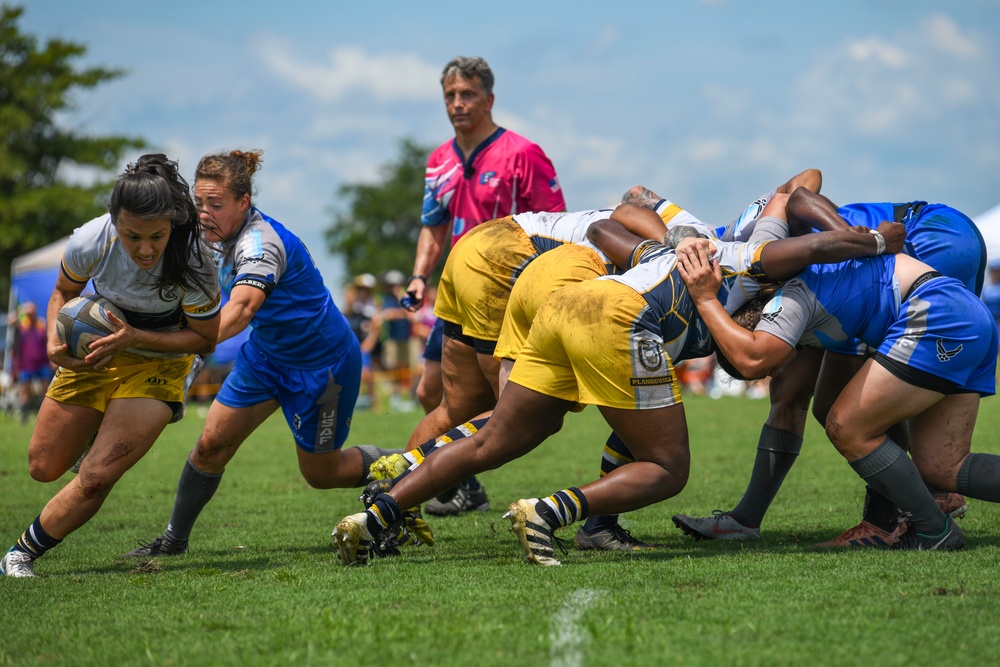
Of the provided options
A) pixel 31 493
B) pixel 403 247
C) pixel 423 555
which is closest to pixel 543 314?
pixel 423 555

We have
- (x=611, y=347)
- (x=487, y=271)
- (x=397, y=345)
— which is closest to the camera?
Result: (x=611, y=347)

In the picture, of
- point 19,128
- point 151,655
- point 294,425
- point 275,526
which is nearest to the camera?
point 151,655

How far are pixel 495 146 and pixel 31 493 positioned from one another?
4650mm

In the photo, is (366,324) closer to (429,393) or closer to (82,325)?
(429,393)

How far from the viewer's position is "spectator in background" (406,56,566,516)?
713 cm

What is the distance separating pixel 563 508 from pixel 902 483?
5.42ft

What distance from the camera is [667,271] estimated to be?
4867 mm

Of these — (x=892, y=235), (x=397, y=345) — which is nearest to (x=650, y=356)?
(x=892, y=235)

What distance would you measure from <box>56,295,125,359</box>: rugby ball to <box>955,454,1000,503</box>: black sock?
4117mm

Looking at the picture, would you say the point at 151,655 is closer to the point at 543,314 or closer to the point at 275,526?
the point at 543,314

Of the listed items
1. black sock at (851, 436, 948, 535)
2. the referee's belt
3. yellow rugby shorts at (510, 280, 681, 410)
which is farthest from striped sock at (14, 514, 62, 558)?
the referee's belt

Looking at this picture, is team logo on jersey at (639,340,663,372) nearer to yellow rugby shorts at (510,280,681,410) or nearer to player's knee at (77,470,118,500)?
yellow rugby shorts at (510,280,681,410)

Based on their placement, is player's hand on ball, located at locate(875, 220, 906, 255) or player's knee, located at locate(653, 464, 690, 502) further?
player's hand on ball, located at locate(875, 220, 906, 255)

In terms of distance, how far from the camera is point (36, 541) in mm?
5129
